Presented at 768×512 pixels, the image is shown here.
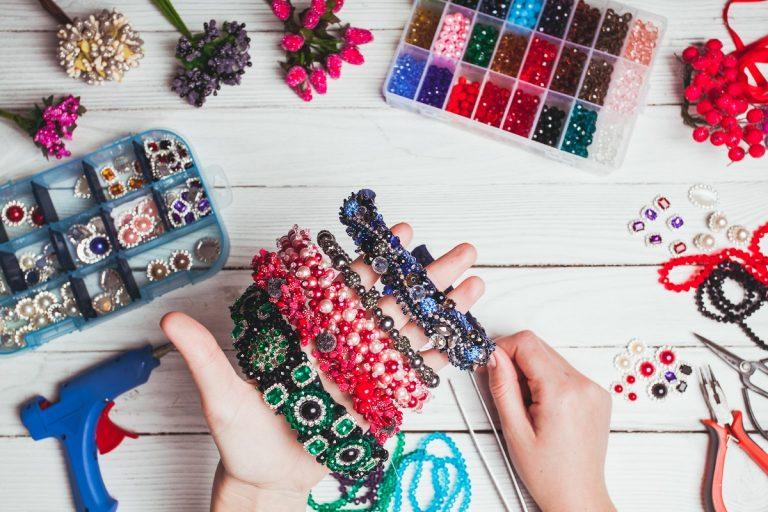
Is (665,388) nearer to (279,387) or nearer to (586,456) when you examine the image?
(586,456)

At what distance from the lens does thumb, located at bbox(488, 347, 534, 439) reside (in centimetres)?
114

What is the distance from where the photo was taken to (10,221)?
4.03 feet

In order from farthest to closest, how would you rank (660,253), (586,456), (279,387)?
(660,253) → (586,456) → (279,387)

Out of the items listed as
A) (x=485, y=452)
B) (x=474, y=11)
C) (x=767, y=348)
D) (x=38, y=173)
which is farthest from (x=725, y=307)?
(x=38, y=173)

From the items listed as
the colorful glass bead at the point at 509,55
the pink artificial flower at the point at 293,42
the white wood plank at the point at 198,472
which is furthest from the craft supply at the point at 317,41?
the white wood plank at the point at 198,472

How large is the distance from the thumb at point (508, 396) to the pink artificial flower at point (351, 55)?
2.02 feet

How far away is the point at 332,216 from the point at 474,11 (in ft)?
1.61

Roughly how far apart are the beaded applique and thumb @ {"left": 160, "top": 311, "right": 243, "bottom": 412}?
0.18ft

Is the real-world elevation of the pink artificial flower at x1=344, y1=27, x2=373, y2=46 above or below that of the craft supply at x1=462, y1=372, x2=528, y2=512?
above

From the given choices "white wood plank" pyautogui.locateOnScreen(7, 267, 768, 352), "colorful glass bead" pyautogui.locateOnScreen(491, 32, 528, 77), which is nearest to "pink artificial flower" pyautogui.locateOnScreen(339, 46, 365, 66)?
"colorful glass bead" pyautogui.locateOnScreen(491, 32, 528, 77)

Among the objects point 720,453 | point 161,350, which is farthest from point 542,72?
point 161,350

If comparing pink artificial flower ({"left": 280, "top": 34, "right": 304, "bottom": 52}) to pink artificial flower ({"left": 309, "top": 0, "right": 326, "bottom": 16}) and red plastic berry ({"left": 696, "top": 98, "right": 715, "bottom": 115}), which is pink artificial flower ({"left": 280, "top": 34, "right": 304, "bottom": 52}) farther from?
red plastic berry ({"left": 696, "top": 98, "right": 715, "bottom": 115})

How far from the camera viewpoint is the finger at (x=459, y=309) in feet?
3.58

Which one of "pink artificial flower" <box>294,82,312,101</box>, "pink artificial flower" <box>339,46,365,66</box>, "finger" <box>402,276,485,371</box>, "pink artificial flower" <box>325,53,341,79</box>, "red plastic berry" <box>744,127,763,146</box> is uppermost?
"red plastic berry" <box>744,127,763,146</box>
